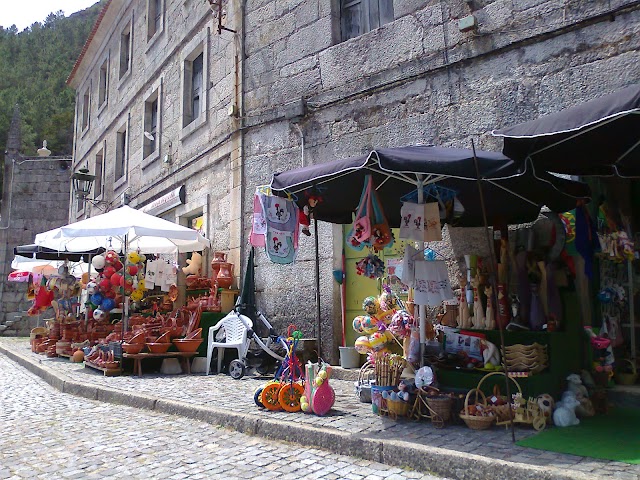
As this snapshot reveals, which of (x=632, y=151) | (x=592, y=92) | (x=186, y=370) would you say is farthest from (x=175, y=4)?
(x=632, y=151)

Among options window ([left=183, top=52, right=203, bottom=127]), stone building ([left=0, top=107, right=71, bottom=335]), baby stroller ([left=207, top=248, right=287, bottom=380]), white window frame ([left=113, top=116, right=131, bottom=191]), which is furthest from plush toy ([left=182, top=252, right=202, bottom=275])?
stone building ([left=0, top=107, right=71, bottom=335])

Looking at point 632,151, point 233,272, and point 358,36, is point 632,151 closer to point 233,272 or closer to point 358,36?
point 358,36

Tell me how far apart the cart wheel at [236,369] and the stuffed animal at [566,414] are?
4195 millimetres

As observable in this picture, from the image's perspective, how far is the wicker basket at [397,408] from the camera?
470 cm

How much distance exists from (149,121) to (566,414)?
1231 centimetres

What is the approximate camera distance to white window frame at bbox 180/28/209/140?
1066 cm

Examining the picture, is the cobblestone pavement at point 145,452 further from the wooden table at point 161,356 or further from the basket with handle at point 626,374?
the basket with handle at point 626,374

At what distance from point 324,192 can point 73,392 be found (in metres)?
4.36

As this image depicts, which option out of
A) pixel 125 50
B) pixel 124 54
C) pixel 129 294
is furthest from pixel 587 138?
pixel 125 50

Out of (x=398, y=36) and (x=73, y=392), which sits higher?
(x=398, y=36)

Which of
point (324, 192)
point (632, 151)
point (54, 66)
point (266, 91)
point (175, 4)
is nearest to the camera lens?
point (632, 151)

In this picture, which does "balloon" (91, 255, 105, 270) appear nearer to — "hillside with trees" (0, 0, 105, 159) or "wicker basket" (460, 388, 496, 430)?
"wicker basket" (460, 388, 496, 430)

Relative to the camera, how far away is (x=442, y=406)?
14.8 ft

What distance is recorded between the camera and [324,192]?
5820 millimetres
